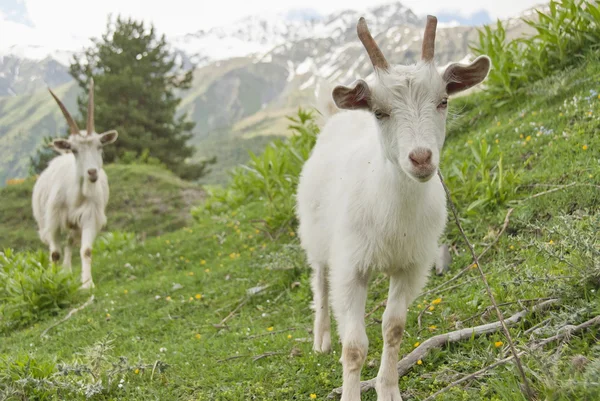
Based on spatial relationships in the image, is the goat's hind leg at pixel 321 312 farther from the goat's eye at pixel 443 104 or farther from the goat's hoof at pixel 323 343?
the goat's eye at pixel 443 104

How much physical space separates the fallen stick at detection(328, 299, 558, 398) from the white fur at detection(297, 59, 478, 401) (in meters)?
0.25

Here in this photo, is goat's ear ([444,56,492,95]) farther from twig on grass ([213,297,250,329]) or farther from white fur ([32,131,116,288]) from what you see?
white fur ([32,131,116,288])

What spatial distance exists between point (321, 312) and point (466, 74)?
2.35 metres

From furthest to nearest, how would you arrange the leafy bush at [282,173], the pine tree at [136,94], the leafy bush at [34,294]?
the pine tree at [136,94]
the leafy bush at [282,173]
the leafy bush at [34,294]

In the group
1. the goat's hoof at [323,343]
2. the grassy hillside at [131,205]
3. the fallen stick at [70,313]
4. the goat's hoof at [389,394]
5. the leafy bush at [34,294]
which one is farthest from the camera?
the grassy hillside at [131,205]

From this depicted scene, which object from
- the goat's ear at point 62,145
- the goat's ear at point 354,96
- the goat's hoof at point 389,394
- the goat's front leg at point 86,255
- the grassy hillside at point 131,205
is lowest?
the grassy hillside at point 131,205

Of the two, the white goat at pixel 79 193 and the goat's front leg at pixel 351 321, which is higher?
the goat's front leg at pixel 351 321

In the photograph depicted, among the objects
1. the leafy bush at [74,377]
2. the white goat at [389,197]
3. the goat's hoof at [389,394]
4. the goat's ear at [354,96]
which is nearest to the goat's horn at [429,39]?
the white goat at [389,197]

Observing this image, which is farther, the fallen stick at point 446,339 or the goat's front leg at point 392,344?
the fallen stick at point 446,339

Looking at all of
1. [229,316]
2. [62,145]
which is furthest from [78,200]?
[229,316]

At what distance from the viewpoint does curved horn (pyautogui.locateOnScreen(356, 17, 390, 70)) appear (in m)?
2.99

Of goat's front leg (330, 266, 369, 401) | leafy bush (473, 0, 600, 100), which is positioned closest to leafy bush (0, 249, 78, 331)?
goat's front leg (330, 266, 369, 401)

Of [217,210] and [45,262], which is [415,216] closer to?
[45,262]

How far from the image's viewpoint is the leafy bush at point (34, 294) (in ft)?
21.0
